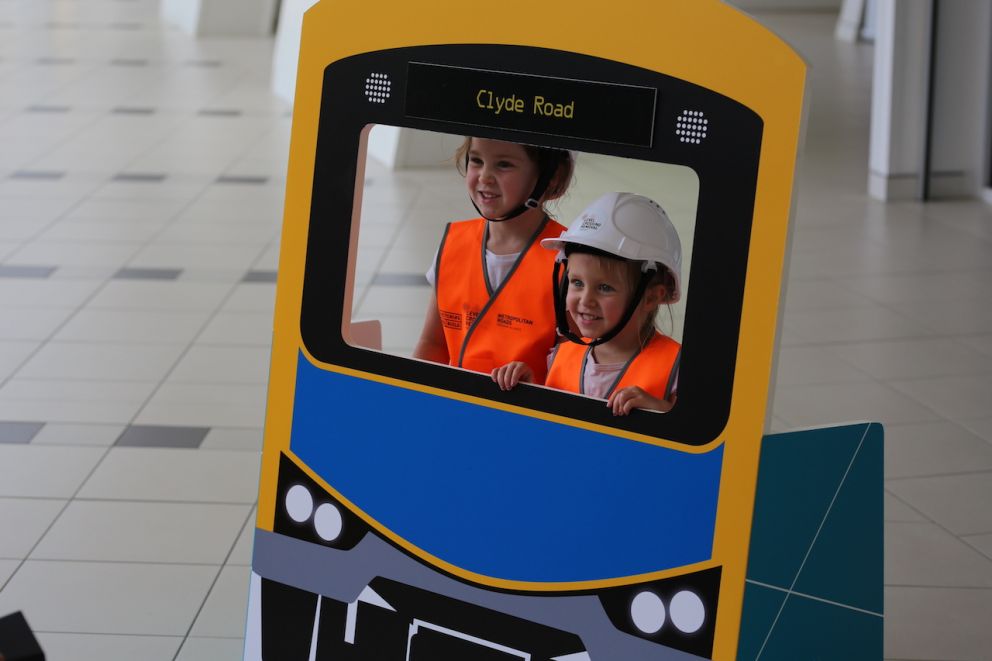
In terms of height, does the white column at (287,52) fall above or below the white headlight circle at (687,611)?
above

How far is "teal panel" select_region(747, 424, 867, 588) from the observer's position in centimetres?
178

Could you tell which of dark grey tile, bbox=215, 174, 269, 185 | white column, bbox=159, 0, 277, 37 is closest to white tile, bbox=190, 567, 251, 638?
dark grey tile, bbox=215, 174, 269, 185

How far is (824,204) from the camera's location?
23.8 feet

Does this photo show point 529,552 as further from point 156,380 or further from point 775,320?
point 156,380

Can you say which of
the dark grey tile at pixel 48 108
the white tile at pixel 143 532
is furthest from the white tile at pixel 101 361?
the dark grey tile at pixel 48 108

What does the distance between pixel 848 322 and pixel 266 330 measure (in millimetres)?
2495

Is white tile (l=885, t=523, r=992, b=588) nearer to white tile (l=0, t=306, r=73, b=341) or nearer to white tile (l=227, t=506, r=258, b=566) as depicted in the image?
white tile (l=227, t=506, r=258, b=566)

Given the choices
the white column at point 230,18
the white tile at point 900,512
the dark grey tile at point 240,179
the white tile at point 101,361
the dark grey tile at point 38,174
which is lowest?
the white tile at point 900,512

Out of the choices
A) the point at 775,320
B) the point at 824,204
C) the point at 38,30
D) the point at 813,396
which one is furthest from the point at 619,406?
the point at 38,30

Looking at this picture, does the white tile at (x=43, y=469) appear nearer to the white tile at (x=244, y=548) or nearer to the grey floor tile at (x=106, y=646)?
the white tile at (x=244, y=548)

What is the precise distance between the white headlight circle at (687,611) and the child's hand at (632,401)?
0.95 ft

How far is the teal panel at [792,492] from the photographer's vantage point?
70.0 inches

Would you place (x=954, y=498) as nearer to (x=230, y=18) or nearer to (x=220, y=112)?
(x=220, y=112)

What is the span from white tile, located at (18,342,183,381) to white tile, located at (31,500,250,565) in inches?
42.5
